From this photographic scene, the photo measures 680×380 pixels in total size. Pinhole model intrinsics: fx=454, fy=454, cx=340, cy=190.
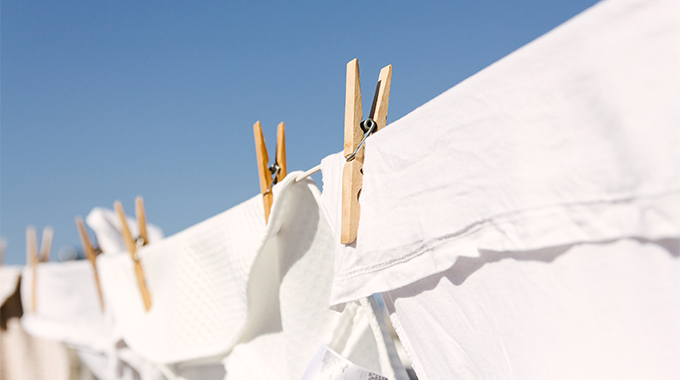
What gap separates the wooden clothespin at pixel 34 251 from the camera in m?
1.28

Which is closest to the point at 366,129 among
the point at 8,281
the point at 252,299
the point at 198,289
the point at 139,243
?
the point at 252,299

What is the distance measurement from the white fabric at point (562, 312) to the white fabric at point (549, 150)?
23 millimetres

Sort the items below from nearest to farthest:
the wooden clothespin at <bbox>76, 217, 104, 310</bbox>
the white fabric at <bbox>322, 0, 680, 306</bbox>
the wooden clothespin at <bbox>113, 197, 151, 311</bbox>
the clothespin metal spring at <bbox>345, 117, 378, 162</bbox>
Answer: the white fabric at <bbox>322, 0, 680, 306</bbox>, the clothespin metal spring at <bbox>345, 117, 378, 162</bbox>, the wooden clothespin at <bbox>113, 197, 151, 311</bbox>, the wooden clothespin at <bbox>76, 217, 104, 310</bbox>

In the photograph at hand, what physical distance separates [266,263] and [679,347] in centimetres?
49

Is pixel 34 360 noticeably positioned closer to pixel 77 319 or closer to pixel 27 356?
pixel 27 356

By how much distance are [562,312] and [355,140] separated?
226 mm

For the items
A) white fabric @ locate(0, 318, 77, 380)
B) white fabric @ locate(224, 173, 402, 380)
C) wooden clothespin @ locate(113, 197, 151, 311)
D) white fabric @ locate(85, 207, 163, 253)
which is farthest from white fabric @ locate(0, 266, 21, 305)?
white fabric @ locate(224, 173, 402, 380)

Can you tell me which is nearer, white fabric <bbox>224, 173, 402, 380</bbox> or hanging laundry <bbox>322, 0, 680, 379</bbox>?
hanging laundry <bbox>322, 0, 680, 379</bbox>

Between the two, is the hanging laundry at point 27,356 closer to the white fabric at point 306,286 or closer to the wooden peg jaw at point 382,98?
the white fabric at point 306,286

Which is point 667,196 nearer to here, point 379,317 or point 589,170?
point 589,170

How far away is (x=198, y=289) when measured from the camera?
→ 767 mm

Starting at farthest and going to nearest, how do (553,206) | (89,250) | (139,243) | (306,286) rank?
1. (89,250)
2. (139,243)
3. (306,286)
4. (553,206)

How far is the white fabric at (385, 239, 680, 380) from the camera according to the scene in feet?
0.79

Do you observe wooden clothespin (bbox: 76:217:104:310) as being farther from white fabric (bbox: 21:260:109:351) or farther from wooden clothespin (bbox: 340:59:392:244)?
wooden clothespin (bbox: 340:59:392:244)
